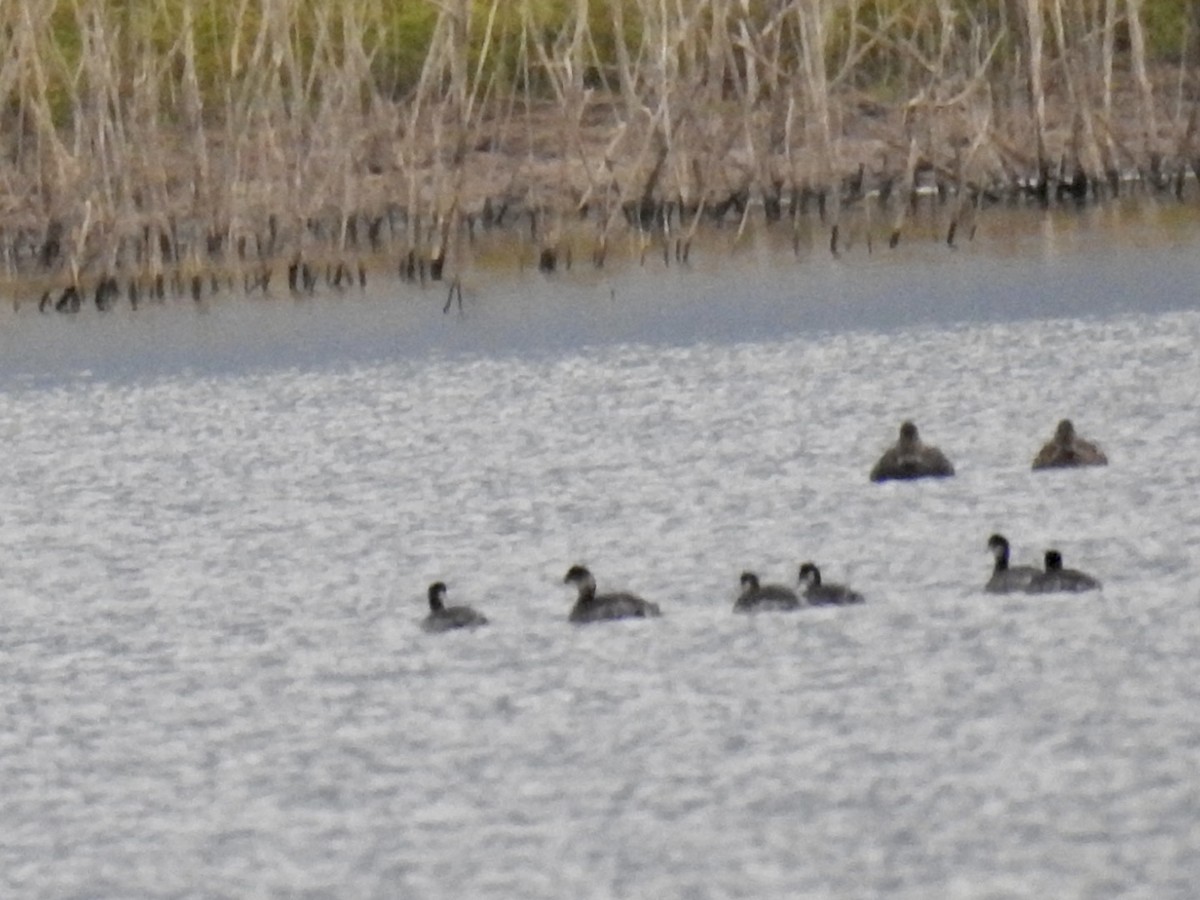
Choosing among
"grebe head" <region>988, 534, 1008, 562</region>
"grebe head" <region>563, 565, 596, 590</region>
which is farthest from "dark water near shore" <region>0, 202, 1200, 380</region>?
"grebe head" <region>563, 565, 596, 590</region>

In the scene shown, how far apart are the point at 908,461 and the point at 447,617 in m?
3.73

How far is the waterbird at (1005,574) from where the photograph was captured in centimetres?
1321

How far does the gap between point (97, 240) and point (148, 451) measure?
29.8ft

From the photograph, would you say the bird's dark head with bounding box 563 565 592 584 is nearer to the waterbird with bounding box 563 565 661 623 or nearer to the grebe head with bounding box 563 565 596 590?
the grebe head with bounding box 563 565 596 590

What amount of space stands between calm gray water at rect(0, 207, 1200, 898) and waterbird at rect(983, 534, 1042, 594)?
10cm

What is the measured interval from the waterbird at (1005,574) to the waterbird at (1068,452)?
2808 millimetres

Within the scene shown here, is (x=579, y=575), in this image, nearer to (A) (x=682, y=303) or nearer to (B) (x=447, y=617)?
(B) (x=447, y=617)

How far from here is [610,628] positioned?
13.2 meters

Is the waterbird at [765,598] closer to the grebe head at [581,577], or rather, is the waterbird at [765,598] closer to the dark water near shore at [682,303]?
the grebe head at [581,577]

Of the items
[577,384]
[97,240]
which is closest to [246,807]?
[577,384]

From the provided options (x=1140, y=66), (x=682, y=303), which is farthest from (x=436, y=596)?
(x=1140, y=66)

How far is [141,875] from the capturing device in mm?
10273

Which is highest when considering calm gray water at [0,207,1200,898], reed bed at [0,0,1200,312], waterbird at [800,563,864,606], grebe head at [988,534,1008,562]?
reed bed at [0,0,1200,312]

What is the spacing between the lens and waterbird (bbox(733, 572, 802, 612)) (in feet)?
43.3
